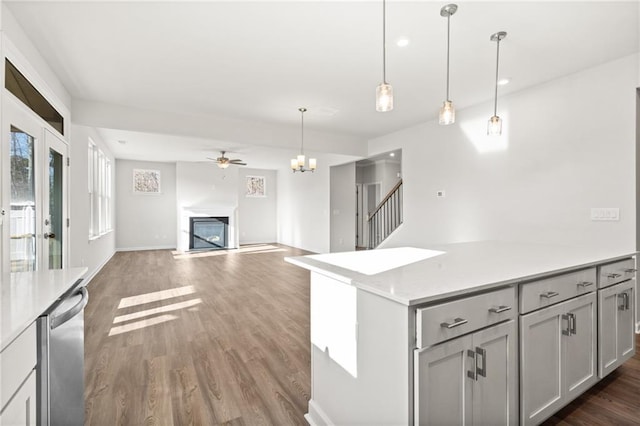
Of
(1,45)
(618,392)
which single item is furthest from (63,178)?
(618,392)

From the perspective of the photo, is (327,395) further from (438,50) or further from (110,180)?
(110,180)

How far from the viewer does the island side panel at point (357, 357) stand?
1149 millimetres

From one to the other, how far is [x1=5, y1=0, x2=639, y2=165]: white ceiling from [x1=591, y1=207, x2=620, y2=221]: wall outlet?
59.5 inches

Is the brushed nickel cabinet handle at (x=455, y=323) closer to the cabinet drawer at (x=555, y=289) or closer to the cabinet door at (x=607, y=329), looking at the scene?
the cabinet drawer at (x=555, y=289)

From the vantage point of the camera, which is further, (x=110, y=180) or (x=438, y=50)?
(x=110, y=180)

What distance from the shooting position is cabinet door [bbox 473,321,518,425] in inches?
50.0

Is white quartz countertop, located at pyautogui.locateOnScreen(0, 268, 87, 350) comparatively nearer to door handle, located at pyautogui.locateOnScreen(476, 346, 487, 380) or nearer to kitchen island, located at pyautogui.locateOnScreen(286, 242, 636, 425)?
kitchen island, located at pyautogui.locateOnScreen(286, 242, 636, 425)

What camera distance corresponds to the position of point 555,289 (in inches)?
63.1

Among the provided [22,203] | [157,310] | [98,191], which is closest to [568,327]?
[157,310]

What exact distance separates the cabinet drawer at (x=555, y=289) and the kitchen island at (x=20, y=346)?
189cm

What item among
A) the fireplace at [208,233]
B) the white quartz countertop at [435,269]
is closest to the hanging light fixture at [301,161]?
the white quartz countertop at [435,269]

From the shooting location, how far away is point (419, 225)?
5.41m

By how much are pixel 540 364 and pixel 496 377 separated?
0.38 meters

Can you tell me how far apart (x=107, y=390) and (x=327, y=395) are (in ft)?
4.99
